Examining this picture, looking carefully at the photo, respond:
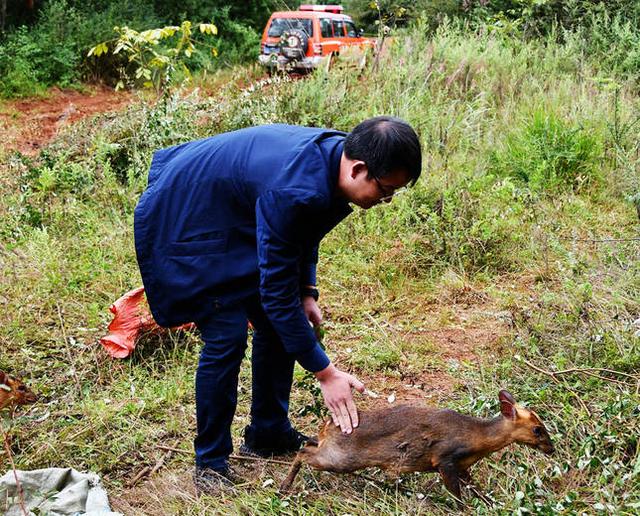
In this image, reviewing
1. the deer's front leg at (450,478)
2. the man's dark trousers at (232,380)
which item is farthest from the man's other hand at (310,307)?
the deer's front leg at (450,478)

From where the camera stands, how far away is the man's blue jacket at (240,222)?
250 centimetres

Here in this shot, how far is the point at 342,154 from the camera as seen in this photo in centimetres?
253

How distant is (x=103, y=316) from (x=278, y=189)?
8.94 feet

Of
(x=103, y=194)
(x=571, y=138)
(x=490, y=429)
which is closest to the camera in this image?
(x=490, y=429)

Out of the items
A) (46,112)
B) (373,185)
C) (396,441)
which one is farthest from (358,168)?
(46,112)

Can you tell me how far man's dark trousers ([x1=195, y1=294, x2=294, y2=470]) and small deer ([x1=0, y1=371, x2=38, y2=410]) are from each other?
1010 millimetres

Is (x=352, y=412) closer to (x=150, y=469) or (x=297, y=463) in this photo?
(x=297, y=463)

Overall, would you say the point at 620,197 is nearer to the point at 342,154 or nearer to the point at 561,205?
the point at 561,205

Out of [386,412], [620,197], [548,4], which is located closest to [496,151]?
[620,197]

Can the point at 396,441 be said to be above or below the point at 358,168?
below

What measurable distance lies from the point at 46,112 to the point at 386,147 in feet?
32.3

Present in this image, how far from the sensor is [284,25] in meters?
13.9

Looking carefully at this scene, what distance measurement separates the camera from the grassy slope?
10.0 feet

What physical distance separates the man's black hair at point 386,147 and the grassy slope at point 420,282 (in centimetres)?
120
